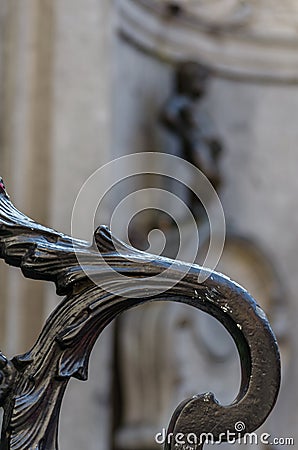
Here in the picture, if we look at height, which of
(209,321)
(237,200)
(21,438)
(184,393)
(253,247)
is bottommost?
(21,438)

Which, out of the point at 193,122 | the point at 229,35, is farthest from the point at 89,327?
the point at 229,35

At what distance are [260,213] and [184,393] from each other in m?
0.94

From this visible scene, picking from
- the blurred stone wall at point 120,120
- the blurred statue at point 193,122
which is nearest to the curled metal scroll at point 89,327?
the blurred stone wall at point 120,120

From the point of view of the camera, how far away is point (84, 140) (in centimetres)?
325

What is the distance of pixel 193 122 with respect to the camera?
3697mm

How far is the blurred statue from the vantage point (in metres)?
3.68

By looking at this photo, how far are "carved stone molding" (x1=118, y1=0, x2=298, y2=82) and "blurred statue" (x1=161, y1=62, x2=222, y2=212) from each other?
152 millimetres

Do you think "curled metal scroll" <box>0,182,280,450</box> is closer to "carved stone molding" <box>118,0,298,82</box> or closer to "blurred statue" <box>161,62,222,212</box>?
"blurred statue" <box>161,62,222,212</box>

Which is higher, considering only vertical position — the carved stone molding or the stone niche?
the carved stone molding

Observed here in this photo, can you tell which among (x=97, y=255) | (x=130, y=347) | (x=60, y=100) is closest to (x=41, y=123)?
(x=60, y=100)

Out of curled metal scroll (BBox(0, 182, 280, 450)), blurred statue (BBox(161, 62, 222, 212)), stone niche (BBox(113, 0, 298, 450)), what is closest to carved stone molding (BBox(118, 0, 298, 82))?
stone niche (BBox(113, 0, 298, 450))

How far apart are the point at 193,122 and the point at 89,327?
10.6 ft

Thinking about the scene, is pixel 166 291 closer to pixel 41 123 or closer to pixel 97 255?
pixel 97 255

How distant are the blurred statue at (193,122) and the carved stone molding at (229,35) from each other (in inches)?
6.0
